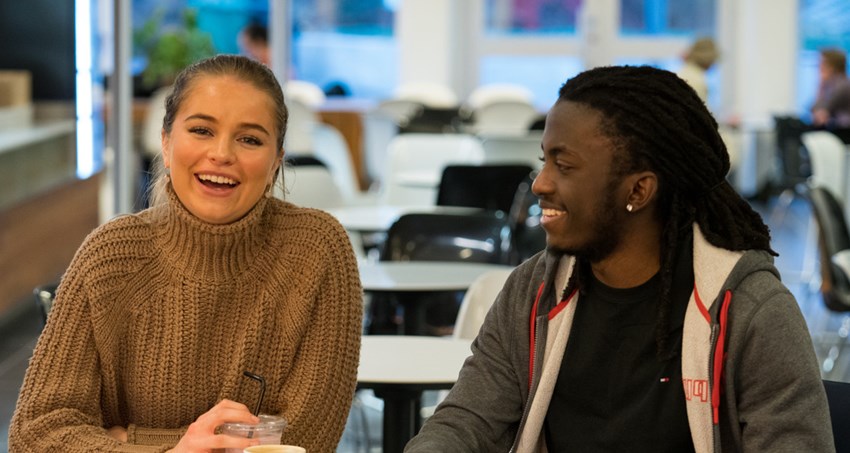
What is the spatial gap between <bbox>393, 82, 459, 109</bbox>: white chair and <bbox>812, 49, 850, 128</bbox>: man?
3.61 m

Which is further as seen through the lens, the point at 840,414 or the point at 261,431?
the point at 840,414

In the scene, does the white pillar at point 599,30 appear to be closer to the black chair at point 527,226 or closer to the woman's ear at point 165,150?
the black chair at point 527,226

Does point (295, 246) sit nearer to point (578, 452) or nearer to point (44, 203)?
point (578, 452)

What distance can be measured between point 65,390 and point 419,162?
5406mm

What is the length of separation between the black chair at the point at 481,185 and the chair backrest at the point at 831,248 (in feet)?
4.72

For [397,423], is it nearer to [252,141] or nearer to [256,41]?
[252,141]

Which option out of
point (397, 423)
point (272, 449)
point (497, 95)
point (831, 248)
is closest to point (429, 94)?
point (497, 95)

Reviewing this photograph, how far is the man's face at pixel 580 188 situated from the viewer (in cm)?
168

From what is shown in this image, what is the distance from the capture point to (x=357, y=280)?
2.04m

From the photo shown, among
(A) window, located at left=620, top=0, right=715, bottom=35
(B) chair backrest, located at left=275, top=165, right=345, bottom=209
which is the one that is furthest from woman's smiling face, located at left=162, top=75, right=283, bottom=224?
(A) window, located at left=620, top=0, right=715, bottom=35

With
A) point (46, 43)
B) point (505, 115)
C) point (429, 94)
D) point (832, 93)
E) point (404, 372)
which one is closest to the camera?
point (404, 372)

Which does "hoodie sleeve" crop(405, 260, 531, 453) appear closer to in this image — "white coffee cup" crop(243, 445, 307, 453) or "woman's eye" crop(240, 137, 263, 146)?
"white coffee cup" crop(243, 445, 307, 453)

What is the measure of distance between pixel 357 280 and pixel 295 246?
0.12 meters

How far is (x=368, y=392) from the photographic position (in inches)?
201
